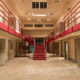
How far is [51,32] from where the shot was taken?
16406mm

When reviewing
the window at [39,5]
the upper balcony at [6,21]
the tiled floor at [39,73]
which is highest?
the window at [39,5]

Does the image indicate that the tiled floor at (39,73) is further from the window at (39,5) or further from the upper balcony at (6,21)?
the window at (39,5)

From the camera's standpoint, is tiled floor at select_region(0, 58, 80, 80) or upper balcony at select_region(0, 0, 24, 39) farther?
upper balcony at select_region(0, 0, 24, 39)

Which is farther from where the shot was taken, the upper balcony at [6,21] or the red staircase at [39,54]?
the red staircase at [39,54]

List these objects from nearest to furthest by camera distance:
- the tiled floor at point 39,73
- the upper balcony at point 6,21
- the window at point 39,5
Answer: the tiled floor at point 39,73 < the upper balcony at point 6,21 < the window at point 39,5

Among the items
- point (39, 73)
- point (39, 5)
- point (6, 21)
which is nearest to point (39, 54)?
point (6, 21)

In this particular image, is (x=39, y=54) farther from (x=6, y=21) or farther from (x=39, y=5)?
(x=39, y=5)

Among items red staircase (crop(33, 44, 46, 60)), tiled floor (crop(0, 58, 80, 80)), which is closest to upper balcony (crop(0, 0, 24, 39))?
tiled floor (crop(0, 58, 80, 80))

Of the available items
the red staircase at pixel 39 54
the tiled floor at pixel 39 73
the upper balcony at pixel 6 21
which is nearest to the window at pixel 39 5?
the upper balcony at pixel 6 21

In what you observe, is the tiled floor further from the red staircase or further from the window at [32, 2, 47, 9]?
the window at [32, 2, 47, 9]

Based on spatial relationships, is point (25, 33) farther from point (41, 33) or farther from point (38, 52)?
point (38, 52)

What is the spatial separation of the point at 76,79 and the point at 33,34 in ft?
42.3

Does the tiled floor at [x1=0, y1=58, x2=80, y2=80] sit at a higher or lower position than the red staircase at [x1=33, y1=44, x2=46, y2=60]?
lower

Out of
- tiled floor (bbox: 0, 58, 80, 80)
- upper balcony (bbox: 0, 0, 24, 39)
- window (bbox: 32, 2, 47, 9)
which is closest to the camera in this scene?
tiled floor (bbox: 0, 58, 80, 80)
